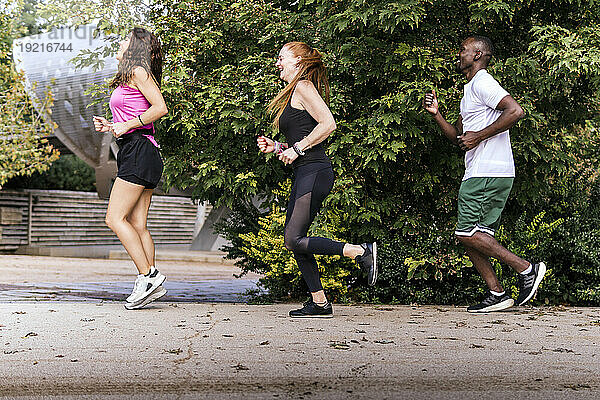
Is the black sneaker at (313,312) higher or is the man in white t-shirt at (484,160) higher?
the man in white t-shirt at (484,160)

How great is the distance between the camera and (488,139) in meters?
5.44

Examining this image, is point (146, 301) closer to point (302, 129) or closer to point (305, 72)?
point (302, 129)

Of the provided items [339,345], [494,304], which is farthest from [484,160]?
[339,345]

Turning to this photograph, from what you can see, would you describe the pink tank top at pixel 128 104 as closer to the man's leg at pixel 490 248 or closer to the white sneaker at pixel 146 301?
the white sneaker at pixel 146 301

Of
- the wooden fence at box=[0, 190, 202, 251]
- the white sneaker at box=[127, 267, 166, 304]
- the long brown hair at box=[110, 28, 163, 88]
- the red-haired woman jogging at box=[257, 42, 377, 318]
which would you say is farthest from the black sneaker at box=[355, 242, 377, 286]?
the wooden fence at box=[0, 190, 202, 251]

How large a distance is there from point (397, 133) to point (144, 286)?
2446 mm

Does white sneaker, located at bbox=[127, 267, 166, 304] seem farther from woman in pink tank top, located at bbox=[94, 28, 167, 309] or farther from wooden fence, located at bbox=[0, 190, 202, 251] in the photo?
wooden fence, located at bbox=[0, 190, 202, 251]

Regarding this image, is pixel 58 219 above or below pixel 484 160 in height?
below

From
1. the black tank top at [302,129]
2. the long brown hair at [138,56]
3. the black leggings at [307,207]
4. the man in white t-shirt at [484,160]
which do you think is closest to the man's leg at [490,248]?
the man in white t-shirt at [484,160]

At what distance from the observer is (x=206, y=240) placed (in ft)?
70.2

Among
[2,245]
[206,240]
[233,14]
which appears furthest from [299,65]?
[2,245]

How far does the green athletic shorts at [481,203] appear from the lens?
5426 millimetres

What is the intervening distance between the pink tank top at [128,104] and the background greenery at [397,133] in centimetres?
128

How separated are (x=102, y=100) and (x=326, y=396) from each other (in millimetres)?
5203
